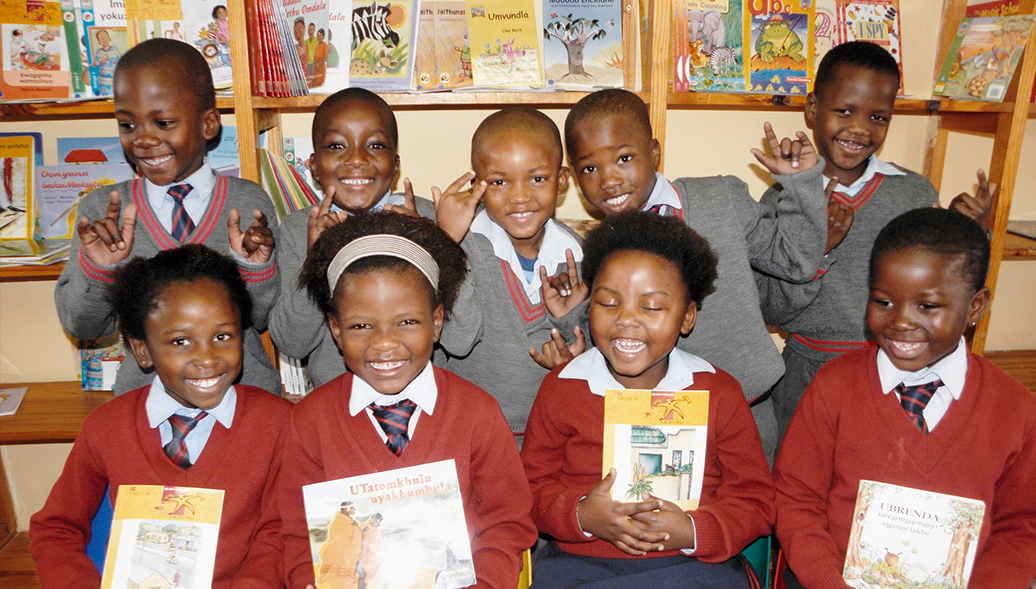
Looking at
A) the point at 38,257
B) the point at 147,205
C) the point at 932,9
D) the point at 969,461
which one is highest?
the point at 932,9

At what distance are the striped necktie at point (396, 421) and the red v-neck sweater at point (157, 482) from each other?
0.32m

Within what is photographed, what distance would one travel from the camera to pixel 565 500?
1.80 metres

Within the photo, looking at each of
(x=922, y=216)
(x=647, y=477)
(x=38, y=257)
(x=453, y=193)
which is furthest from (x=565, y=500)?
(x=38, y=257)

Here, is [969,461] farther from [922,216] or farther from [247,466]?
[247,466]

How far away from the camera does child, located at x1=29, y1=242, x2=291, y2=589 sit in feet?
5.61

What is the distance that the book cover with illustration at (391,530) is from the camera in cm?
158

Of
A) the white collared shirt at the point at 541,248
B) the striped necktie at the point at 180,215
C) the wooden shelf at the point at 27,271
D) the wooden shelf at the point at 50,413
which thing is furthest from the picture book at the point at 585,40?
the wooden shelf at the point at 50,413

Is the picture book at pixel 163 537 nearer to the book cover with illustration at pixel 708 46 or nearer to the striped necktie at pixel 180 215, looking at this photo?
the striped necktie at pixel 180 215

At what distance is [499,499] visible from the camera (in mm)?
1714

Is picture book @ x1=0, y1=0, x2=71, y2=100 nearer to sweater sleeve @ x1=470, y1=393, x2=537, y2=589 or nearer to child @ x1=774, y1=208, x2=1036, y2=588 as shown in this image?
sweater sleeve @ x1=470, y1=393, x2=537, y2=589

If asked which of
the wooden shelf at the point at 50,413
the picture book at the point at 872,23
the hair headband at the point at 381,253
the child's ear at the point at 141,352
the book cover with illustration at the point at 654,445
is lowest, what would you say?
the wooden shelf at the point at 50,413

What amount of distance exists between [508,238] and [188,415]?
1056 millimetres

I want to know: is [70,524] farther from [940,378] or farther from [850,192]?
[850,192]

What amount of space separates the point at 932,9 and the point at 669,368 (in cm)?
234
